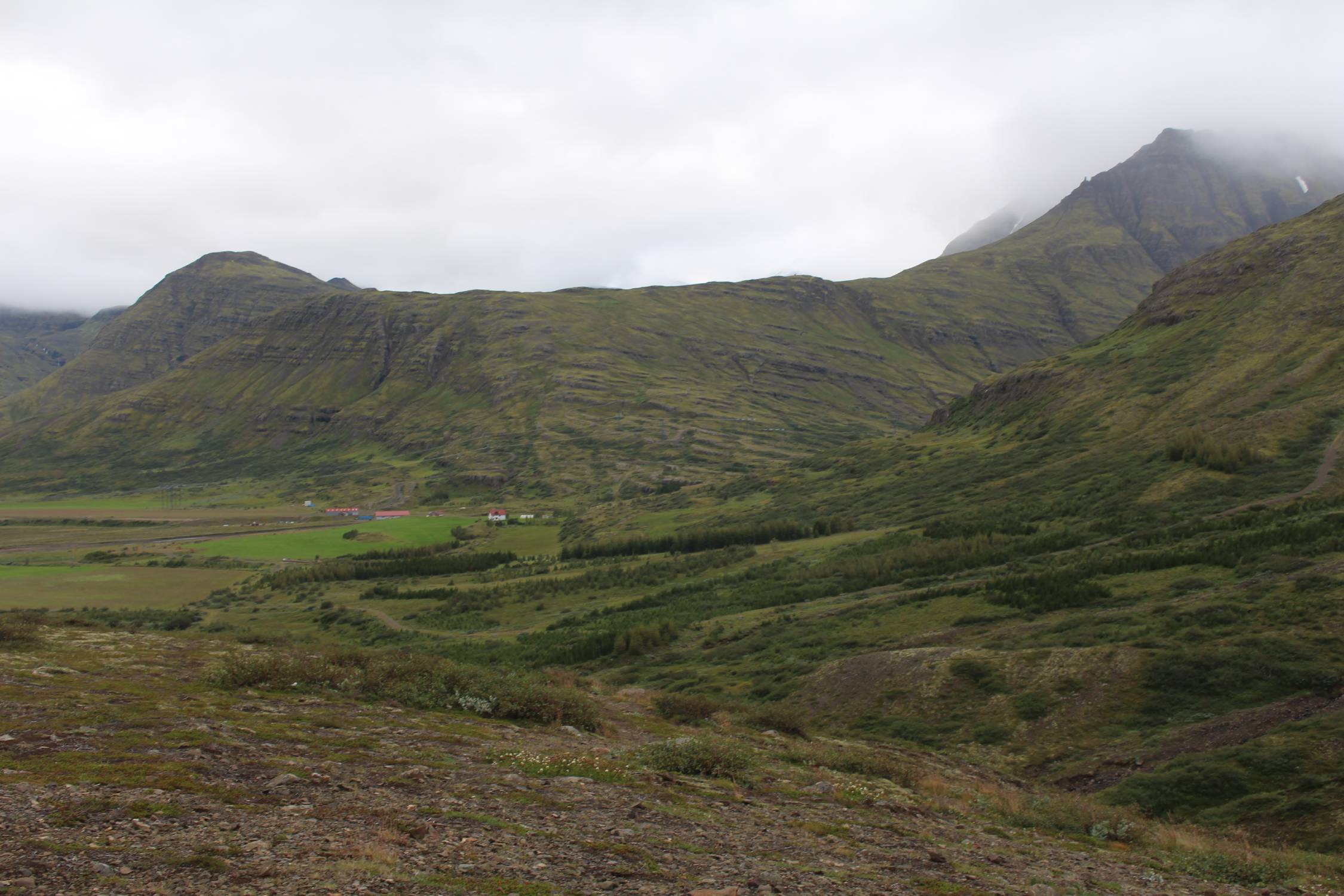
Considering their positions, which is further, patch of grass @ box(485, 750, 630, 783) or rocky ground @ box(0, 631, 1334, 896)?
patch of grass @ box(485, 750, 630, 783)

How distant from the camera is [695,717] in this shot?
29531 millimetres

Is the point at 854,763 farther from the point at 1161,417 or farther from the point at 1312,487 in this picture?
the point at 1161,417

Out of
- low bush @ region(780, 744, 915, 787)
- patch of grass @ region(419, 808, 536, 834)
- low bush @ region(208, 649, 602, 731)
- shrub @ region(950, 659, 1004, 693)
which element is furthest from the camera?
shrub @ region(950, 659, 1004, 693)

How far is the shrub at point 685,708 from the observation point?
96.7ft

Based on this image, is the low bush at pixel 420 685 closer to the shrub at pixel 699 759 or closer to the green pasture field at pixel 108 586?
the shrub at pixel 699 759

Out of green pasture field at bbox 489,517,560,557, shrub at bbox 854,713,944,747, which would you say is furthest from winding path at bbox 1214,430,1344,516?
green pasture field at bbox 489,517,560,557

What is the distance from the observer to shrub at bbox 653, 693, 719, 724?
2947 centimetres

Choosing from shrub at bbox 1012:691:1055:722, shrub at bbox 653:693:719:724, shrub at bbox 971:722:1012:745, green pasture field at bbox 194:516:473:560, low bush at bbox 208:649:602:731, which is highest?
low bush at bbox 208:649:602:731

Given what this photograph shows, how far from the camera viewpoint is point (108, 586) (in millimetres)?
109500

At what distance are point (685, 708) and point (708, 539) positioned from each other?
320ft

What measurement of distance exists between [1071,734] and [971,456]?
11600 cm

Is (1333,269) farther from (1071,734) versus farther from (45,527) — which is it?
(45,527)

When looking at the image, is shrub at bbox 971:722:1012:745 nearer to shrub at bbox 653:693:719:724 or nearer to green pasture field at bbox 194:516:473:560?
shrub at bbox 653:693:719:724

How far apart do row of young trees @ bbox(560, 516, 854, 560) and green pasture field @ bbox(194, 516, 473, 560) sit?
140 ft
